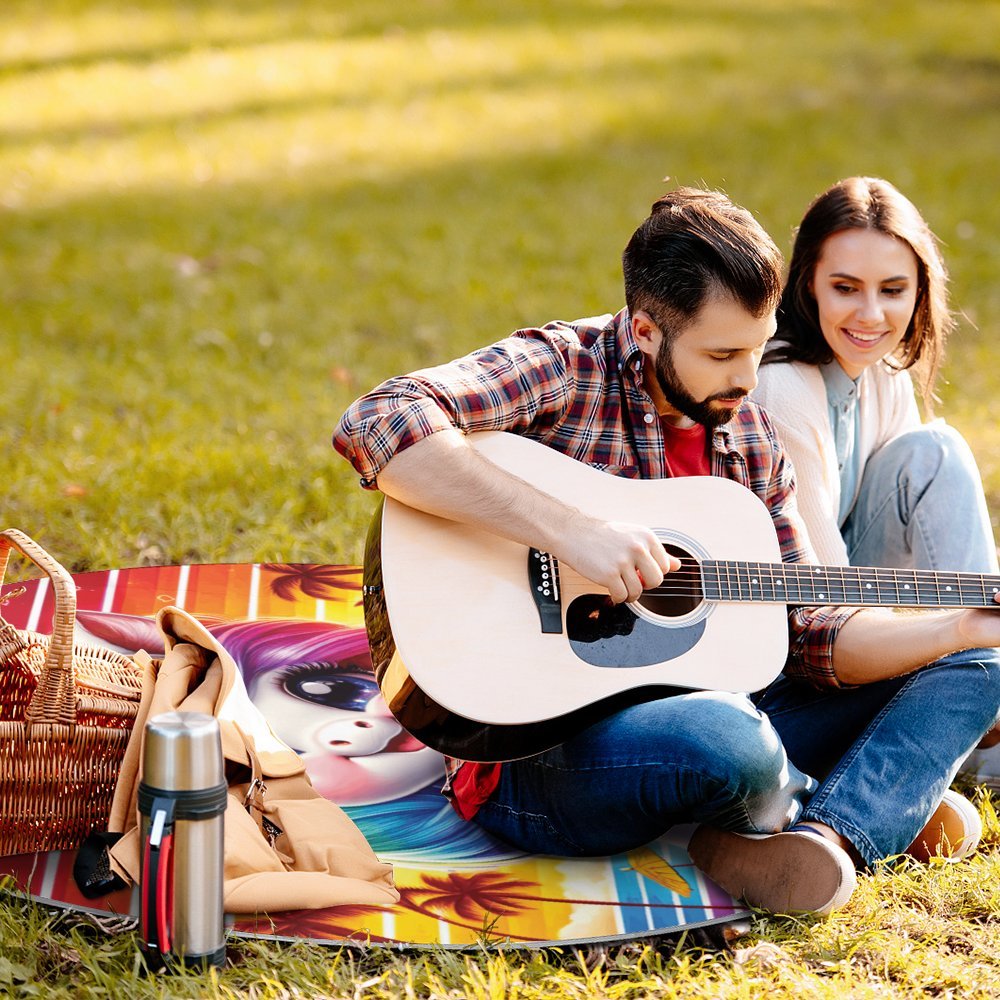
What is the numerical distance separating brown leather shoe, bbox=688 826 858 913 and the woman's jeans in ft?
0.17

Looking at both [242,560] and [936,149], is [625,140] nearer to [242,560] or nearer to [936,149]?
[936,149]

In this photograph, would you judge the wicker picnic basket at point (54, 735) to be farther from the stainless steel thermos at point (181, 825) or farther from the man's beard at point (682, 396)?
the man's beard at point (682, 396)

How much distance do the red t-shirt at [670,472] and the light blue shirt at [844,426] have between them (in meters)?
0.54

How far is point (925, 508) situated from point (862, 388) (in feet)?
1.25

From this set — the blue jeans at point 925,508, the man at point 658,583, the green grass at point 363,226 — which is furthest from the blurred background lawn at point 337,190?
the man at point 658,583

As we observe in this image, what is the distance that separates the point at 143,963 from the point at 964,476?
88.1 inches

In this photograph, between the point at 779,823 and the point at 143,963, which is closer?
the point at 143,963

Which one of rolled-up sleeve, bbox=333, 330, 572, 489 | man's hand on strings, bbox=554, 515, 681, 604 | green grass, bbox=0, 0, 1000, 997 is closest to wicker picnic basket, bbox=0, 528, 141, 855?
green grass, bbox=0, 0, 1000, 997

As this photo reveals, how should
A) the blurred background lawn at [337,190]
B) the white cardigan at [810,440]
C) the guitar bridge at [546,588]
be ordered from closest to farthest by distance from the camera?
the guitar bridge at [546,588]
the white cardigan at [810,440]
the blurred background lawn at [337,190]

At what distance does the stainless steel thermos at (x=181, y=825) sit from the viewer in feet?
7.46

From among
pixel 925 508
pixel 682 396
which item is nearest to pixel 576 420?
pixel 682 396

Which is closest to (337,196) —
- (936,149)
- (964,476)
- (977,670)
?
(936,149)

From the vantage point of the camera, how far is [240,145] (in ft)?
28.7

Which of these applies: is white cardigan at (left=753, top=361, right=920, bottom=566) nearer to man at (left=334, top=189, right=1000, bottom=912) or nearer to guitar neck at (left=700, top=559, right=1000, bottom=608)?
man at (left=334, top=189, right=1000, bottom=912)
